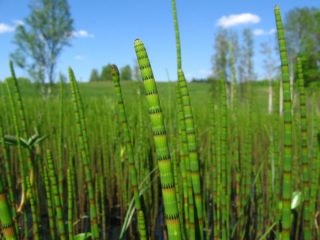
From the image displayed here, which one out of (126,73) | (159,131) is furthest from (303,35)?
(159,131)

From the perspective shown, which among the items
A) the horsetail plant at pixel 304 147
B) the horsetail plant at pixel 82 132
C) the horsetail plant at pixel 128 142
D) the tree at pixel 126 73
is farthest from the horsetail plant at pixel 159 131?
the tree at pixel 126 73

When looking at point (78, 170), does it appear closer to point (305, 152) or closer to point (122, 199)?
point (122, 199)

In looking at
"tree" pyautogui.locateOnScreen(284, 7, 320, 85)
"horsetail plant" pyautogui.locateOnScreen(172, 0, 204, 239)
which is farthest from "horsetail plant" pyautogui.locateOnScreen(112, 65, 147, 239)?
"tree" pyautogui.locateOnScreen(284, 7, 320, 85)

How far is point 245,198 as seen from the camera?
1437mm

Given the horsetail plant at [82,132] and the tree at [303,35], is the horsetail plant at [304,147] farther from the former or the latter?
the tree at [303,35]

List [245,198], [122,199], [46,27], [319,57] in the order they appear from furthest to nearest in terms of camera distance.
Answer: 1. [46,27]
2. [319,57]
3. [122,199]
4. [245,198]

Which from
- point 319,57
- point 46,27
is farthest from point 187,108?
point 46,27

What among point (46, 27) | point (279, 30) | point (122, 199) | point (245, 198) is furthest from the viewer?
point (46, 27)

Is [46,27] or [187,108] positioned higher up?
[46,27]

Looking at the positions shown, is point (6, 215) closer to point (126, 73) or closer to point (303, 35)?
point (126, 73)

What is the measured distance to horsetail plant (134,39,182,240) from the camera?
1.59 feet

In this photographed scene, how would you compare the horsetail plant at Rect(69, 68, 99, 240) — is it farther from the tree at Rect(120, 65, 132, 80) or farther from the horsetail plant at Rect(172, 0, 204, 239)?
the tree at Rect(120, 65, 132, 80)

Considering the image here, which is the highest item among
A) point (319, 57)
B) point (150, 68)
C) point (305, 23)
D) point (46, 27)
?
point (46, 27)

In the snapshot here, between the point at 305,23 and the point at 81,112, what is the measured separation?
19.1 metres
